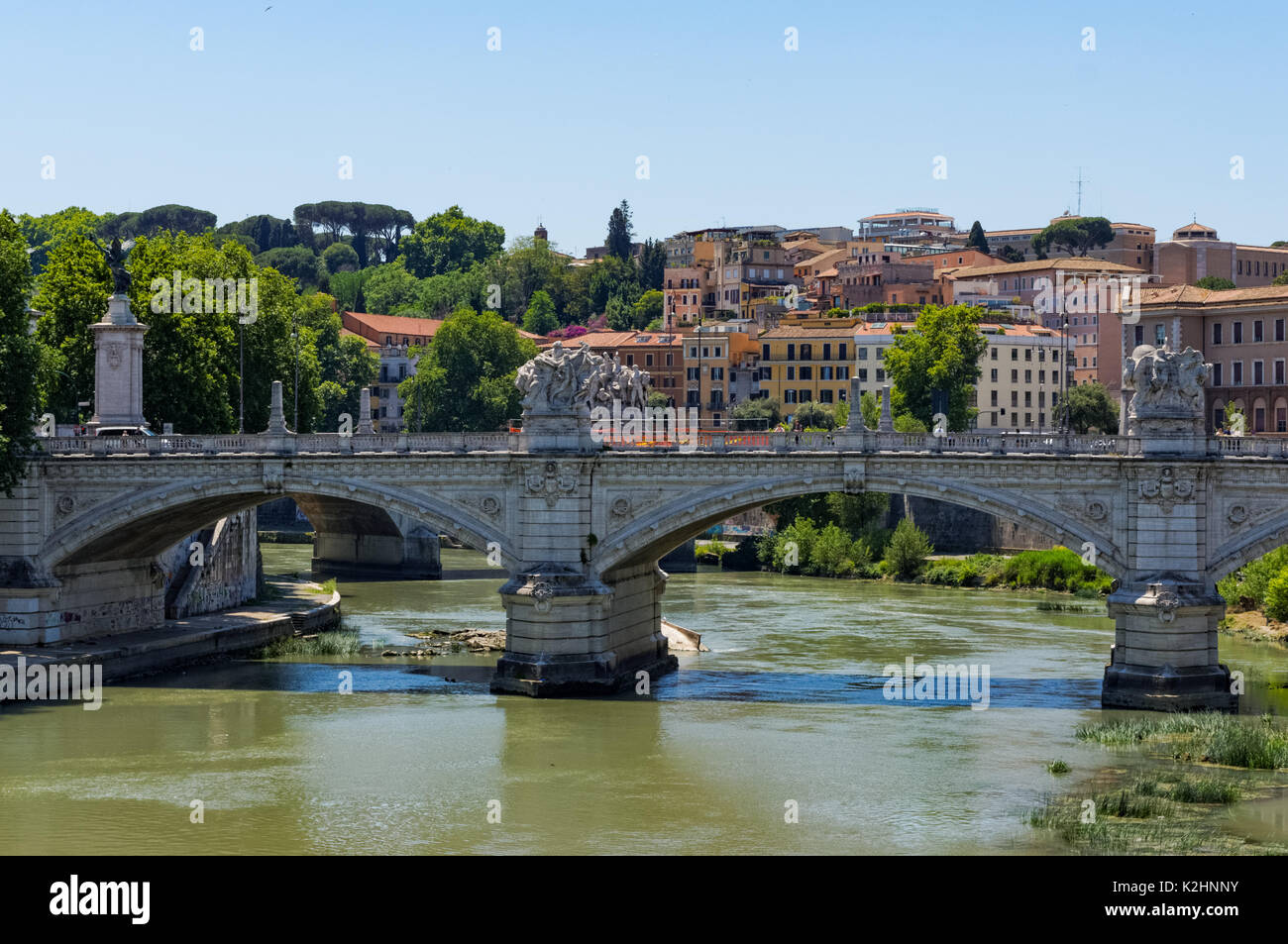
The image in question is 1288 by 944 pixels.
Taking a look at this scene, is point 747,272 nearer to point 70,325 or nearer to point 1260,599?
point 1260,599

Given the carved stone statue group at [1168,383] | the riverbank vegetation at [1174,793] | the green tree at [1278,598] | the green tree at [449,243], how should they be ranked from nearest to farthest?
the riverbank vegetation at [1174,793]
the carved stone statue group at [1168,383]
the green tree at [1278,598]
the green tree at [449,243]

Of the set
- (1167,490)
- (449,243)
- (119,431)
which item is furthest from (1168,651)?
(449,243)

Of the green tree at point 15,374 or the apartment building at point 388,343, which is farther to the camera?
the apartment building at point 388,343

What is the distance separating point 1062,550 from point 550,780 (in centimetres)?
2893

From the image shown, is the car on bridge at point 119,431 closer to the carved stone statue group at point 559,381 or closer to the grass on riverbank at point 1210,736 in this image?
the carved stone statue group at point 559,381

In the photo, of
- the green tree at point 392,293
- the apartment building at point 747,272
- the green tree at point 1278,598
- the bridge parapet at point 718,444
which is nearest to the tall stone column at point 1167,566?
the bridge parapet at point 718,444

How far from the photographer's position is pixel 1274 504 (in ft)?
108

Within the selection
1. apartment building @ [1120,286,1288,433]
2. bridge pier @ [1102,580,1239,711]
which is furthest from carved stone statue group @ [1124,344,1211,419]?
apartment building @ [1120,286,1288,433]

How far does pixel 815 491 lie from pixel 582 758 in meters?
7.68

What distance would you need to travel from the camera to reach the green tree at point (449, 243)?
443ft

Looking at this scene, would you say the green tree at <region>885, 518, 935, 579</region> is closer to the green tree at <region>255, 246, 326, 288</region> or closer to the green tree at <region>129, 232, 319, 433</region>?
the green tree at <region>129, 232, 319, 433</region>

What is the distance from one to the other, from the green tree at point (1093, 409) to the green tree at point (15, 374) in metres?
41.3

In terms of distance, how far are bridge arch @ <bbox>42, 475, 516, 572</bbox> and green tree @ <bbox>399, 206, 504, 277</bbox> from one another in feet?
314
